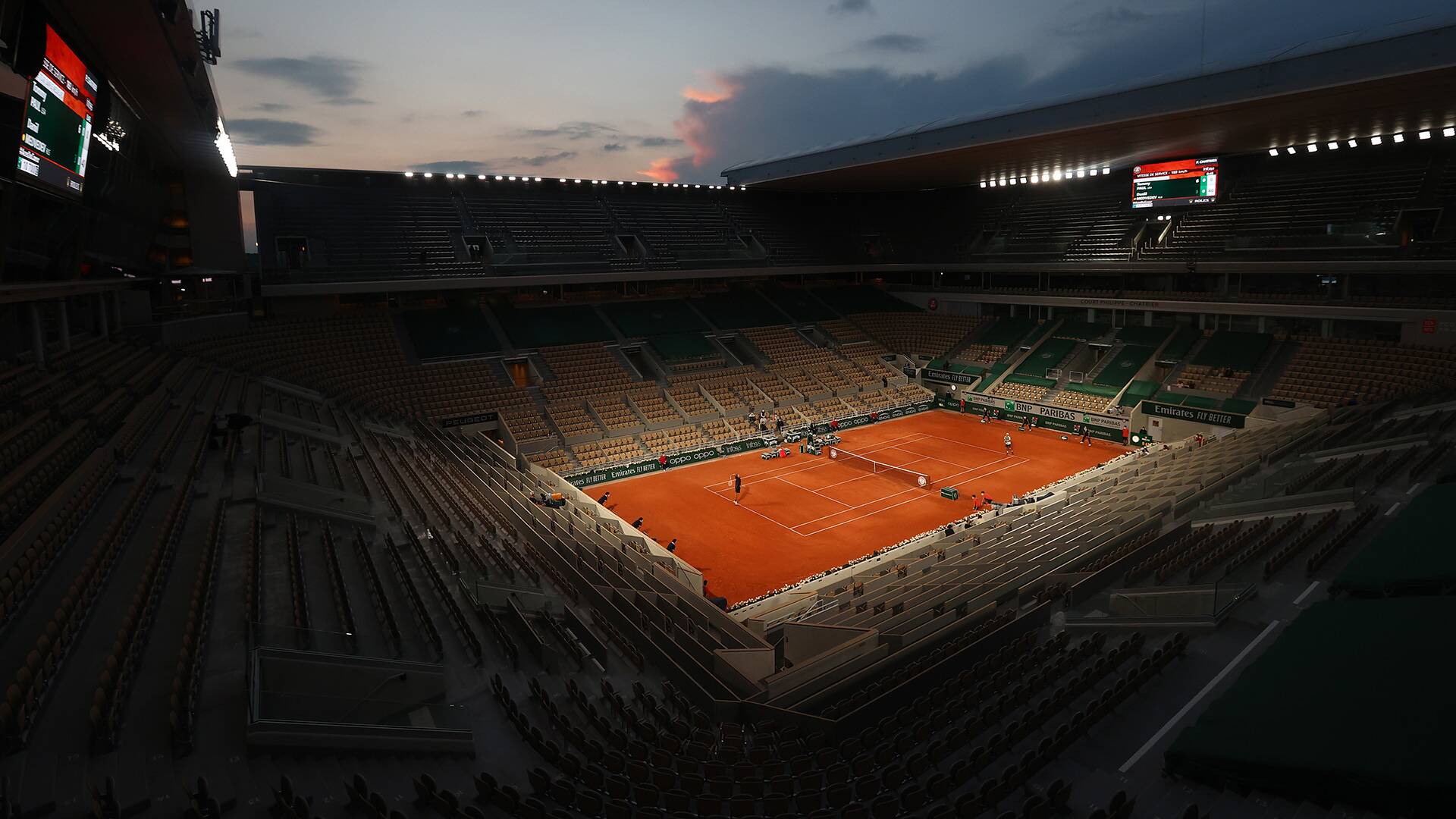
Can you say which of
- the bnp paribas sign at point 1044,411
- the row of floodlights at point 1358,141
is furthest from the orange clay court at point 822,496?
the row of floodlights at point 1358,141

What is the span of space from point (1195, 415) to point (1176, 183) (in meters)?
12.3

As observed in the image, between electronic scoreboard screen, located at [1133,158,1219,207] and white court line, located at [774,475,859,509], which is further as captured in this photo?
electronic scoreboard screen, located at [1133,158,1219,207]

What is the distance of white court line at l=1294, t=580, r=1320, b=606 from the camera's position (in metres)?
11.9

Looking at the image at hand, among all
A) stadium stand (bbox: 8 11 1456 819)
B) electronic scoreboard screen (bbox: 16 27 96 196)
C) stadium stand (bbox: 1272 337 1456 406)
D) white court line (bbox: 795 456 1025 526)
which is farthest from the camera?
stadium stand (bbox: 1272 337 1456 406)

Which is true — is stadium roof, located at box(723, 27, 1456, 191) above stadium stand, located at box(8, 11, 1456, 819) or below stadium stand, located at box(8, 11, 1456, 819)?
above

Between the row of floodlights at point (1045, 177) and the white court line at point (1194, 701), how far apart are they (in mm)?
35779

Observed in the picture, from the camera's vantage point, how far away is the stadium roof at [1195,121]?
21.8 m

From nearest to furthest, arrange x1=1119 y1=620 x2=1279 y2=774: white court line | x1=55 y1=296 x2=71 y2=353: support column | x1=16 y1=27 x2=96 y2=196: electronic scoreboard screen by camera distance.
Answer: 1. x1=1119 y1=620 x2=1279 y2=774: white court line
2. x1=16 y1=27 x2=96 y2=196: electronic scoreboard screen
3. x1=55 y1=296 x2=71 y2=353: support column

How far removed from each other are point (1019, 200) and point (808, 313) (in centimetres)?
1557

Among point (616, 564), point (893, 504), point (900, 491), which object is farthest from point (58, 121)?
point (900, 491)

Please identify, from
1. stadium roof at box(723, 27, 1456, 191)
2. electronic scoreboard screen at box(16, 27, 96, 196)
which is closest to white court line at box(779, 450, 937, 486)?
stadium roof at box(723, 27, 1456, 191)

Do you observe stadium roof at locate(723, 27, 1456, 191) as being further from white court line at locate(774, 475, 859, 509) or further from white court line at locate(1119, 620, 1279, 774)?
white court line at locate(1119, 620, 1279, 774)

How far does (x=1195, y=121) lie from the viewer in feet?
90.2

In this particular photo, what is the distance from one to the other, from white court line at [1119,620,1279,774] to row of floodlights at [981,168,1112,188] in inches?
1409
